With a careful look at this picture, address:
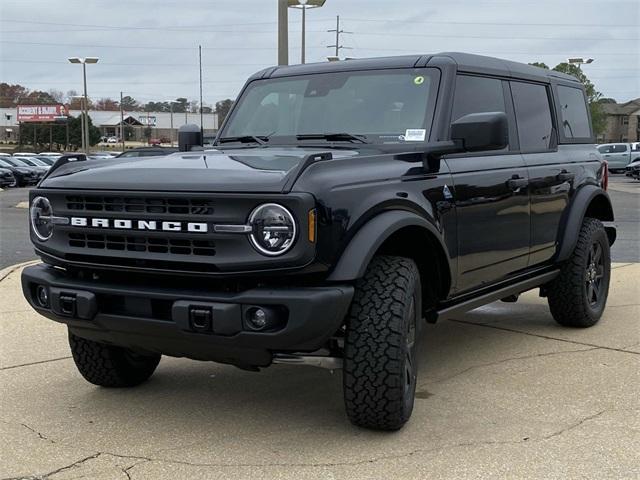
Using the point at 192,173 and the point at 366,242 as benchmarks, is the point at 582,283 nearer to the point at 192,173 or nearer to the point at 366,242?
the point at 366,242

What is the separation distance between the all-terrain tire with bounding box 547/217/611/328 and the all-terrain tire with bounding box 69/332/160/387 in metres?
3.12

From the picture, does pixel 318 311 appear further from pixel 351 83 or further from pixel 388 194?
pixel 351 83

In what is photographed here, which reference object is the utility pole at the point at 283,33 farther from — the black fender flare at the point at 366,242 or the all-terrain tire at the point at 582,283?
the black fender flare at the point at 366,242

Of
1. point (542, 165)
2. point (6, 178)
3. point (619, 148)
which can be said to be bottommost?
point (6, 178)

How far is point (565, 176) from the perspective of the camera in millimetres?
5629

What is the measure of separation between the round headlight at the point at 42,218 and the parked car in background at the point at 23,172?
31.3m

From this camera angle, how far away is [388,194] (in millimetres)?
3730

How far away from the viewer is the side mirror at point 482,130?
4.05 metres

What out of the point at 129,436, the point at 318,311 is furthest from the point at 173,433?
the point at 318,311

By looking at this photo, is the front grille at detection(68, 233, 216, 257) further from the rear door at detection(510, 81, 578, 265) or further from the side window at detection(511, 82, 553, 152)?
the side window at detection(511, 82, 553, 152)

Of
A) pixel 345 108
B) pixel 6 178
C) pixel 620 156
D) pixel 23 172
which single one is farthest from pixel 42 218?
pixel 620 156

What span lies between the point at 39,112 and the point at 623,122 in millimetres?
80712

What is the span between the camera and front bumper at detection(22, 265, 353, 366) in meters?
3.27

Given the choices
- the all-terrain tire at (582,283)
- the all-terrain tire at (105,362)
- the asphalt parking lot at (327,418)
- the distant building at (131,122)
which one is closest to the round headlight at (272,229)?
the asphalt parking lot at (327,418)
